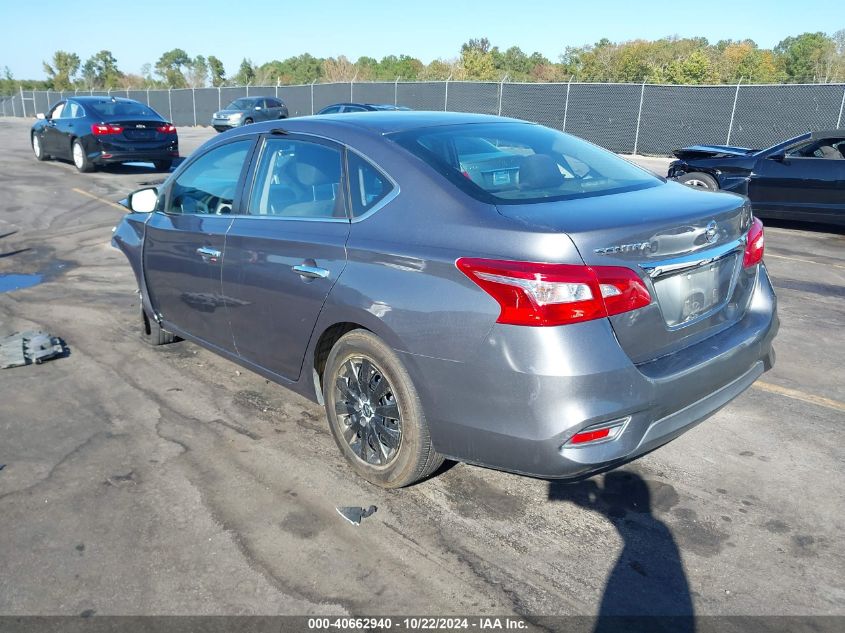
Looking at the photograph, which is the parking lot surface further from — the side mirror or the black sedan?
the black sedan

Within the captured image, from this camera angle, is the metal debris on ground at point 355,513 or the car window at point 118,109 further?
the car window at point 118,109

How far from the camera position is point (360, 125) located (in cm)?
378

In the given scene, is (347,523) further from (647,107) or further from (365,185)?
(647,107)

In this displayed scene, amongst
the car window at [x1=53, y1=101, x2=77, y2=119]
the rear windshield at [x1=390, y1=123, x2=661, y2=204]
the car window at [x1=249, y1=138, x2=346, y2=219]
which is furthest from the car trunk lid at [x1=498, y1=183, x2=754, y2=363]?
the car window at [x1=53, y1=101, x2=77, y2=119]

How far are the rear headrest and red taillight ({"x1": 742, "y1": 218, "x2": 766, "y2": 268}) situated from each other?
3.15ft

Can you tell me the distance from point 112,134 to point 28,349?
11.4 metres

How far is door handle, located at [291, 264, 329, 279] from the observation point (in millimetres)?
3516

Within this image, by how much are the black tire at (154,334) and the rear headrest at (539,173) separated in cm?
313

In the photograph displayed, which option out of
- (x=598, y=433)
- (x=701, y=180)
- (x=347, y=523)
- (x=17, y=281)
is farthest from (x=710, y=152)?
(x=347, y=523)

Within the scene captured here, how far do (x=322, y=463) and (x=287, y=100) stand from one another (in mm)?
35497

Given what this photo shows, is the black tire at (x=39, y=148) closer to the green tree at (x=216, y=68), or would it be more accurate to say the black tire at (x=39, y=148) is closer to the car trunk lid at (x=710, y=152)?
the car trunk lid at (x=710, y=152)

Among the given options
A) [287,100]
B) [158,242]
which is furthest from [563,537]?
[287,100]

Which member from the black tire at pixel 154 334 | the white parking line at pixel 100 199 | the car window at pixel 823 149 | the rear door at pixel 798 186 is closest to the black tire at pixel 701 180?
the rear door at pixel 798 186

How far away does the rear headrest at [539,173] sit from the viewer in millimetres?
3469
